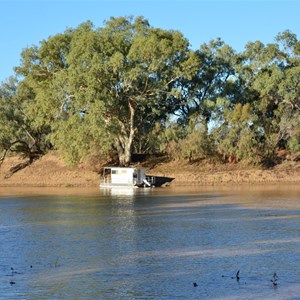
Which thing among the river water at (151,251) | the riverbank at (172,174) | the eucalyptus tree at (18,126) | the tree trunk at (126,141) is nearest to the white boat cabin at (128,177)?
the riverbank at (172,174)

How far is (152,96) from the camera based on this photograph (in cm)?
7412

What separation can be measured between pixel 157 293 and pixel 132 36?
56315 millimetres

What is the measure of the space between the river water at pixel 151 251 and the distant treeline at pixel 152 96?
80.1 feet

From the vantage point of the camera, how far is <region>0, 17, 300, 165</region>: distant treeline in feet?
225

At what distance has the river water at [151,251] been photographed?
19312 millimetres

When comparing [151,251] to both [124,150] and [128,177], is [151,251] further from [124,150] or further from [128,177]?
[124,150]

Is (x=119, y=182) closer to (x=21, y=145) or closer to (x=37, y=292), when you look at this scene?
(x=21, y=145)

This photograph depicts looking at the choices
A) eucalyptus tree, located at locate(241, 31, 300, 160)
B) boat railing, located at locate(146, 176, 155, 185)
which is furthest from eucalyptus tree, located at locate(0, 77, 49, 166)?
eucalyptus tree, located at locate(241, 31, 300, 160)

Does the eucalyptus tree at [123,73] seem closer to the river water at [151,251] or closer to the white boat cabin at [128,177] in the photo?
the white boat cabin at [128,177]

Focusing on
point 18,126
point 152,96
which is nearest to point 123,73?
point 152,96

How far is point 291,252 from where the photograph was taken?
24.3 metres

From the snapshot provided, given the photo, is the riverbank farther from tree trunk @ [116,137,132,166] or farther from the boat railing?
tree trunk @ [116,137,132,166]

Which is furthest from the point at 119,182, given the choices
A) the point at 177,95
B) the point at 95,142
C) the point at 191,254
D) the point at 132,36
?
the point at 191,254

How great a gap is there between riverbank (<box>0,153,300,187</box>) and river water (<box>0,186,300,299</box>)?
913 inches
